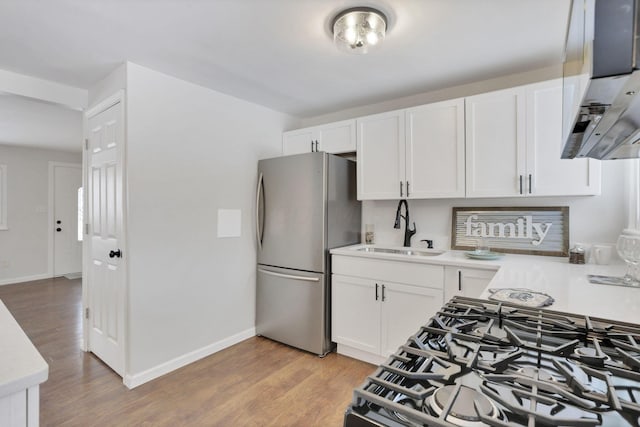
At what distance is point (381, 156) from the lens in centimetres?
273

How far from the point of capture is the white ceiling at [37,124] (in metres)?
3.24

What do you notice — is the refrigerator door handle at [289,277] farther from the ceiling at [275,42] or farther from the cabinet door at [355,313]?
the ceiling at [275,42]

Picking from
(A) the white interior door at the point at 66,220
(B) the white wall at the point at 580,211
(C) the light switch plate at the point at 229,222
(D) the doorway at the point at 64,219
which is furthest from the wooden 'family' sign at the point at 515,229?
(A) the white interior door at the point at 66,220

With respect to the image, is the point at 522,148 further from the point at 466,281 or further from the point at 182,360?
the point at 182,360

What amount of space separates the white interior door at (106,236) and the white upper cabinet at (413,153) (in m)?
1.96

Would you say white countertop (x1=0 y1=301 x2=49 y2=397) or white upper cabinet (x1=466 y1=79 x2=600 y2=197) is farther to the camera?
white upper cabinet (x1=466 y1=79 x2=600 y2=197)

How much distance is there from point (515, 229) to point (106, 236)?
3.23 meters

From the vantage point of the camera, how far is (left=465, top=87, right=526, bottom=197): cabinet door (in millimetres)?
2160

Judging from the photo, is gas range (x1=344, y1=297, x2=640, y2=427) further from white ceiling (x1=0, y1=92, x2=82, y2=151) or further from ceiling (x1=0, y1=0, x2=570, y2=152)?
white ceiling (x1=0, y1=92, x2=82, y2=151)

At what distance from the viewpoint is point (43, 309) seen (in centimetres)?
390

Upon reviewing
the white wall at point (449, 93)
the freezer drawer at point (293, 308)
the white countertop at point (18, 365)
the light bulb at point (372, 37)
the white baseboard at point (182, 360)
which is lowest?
the white baseboard at point (182, 360)

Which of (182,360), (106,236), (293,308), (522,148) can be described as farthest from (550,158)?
(106,236)

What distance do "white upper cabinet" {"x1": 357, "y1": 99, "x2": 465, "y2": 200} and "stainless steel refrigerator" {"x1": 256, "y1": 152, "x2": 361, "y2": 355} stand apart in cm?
29

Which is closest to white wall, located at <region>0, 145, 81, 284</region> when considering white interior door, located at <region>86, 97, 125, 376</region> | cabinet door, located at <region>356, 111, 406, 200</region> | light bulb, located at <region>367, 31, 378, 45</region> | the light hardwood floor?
the light hardwood floor
